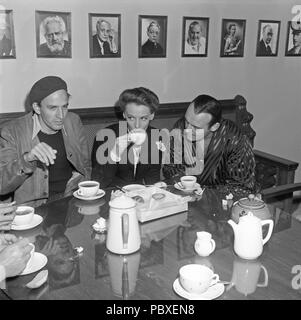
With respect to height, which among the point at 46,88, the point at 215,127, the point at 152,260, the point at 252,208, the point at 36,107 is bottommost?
the point at 152,260

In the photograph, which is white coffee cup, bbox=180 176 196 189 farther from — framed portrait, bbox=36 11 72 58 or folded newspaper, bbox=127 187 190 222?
framed portrait, bbox=36 11 72 58

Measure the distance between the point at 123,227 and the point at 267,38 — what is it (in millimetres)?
3021

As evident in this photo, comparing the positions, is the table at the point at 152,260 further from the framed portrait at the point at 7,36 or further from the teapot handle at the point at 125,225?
the framed portrait at the point at 7,36

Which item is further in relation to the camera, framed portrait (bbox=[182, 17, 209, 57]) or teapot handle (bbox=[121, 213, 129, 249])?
framed portrait (bbox=[182, 17, 209, 57])

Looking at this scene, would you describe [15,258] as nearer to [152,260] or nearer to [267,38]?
[152,260]

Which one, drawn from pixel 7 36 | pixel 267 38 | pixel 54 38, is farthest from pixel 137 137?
pixel 267 38

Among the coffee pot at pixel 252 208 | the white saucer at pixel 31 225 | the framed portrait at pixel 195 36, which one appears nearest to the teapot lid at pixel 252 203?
the coffee pot at pixel 252 208

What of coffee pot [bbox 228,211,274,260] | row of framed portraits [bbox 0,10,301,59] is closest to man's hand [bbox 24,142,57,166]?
row of framed portraits [bbox 0,10,301,59]

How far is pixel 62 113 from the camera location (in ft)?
8.94

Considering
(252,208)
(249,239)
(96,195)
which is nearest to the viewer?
(249,239)

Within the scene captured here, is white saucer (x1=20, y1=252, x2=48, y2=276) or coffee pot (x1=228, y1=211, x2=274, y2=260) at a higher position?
coffee pot (x1=228, y1=211, x2=274, y2=260)

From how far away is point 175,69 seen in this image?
3.62 meters

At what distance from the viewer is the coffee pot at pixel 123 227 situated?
63.8 inches

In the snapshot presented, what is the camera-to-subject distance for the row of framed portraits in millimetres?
2979
